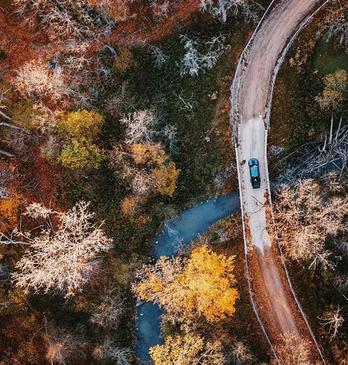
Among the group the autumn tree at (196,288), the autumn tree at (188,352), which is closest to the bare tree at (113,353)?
the autumn tree at (188,352)

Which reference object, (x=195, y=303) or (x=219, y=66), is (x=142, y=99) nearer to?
(x=219, y=66)

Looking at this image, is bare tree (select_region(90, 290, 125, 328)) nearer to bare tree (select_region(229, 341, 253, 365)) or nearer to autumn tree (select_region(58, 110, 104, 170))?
bare tree (select_region(229, 341, 253, 365))

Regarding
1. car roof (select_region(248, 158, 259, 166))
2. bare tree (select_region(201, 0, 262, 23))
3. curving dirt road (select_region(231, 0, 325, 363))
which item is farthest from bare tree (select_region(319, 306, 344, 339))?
bare tree (select_region(201, 0, 262, 23))

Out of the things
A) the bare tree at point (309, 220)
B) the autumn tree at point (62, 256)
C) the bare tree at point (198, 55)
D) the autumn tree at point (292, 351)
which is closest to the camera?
the autumn tree at point (292, 351)

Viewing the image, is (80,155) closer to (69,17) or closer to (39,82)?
(39,82)

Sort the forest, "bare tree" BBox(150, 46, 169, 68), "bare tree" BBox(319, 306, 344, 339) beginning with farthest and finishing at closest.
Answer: "bare tree" BBox(150, 46, 169, 68) → the forest → "bare tree" BBox(319, 306, 344, 339)

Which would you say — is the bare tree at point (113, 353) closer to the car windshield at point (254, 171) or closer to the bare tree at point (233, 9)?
the car windshield at point (254, 171)
